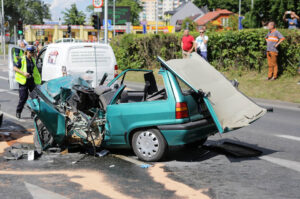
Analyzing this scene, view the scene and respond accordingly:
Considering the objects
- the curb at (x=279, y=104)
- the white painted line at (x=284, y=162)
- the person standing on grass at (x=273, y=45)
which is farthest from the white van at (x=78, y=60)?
the person standing on grass at (x=273, y=45)

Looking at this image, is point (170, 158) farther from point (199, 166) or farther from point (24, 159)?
point (24, 159)

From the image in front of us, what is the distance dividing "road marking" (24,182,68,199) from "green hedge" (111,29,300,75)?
13.2m

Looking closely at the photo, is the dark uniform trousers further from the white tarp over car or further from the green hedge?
the green hedge

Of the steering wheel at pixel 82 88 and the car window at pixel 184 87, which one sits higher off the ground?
the car window at pixel 184 87

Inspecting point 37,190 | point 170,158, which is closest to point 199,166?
point 170,158

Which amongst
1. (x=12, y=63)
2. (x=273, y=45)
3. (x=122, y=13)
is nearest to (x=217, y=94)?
(x=12, y=63)

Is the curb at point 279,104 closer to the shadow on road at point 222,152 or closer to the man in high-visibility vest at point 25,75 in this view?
the shadow on road at point 222,152

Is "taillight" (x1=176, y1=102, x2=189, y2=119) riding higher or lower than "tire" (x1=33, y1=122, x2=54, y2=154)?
higher

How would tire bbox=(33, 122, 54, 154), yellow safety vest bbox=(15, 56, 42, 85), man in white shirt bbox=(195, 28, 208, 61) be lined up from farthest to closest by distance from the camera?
man in white shirt bbox=(195, 28, 208, 61) < yellow safety vest bbox=(15, 56, 42, 85) < tire bbox=(33, 122, 54, 154)

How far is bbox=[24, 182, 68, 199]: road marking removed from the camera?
201 inches

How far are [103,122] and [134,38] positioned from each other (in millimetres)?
16805

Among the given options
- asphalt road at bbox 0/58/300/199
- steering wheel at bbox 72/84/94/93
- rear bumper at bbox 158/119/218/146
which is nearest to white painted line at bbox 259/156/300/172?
asphalt road at bbox 0/58/300/199

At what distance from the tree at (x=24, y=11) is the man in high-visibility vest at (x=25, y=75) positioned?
311 feet

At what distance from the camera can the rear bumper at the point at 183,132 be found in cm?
630
